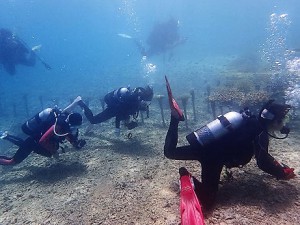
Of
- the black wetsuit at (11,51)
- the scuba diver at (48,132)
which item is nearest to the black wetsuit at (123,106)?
the scuba diver at (48,132)

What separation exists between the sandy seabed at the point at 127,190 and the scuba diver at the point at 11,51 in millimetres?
10950

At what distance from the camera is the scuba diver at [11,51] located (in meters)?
17.5

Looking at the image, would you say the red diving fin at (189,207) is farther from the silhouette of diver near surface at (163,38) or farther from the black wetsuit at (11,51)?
the silhouette of diver near surface at (163,38)

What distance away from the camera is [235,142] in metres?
4.66

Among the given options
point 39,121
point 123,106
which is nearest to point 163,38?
point 123,106

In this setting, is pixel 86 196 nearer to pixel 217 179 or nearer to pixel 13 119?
pixel 217 179

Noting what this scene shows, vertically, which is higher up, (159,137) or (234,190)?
(234,190)

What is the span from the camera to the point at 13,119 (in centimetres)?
1802

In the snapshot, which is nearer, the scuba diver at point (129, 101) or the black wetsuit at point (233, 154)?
the black wetsuit at point (233, 154)

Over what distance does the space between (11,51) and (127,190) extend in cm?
1567

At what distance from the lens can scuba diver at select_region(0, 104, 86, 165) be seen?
7.16 meters

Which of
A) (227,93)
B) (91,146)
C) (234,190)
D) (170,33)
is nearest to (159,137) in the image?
(91,146)

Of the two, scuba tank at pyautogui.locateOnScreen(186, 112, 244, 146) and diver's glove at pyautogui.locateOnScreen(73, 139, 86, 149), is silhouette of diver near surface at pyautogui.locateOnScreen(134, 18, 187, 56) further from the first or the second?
scuba tank at pyautogui.locateOnScreen(186, 112, 244, 146)

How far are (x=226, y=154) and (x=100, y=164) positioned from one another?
4.48 meters
